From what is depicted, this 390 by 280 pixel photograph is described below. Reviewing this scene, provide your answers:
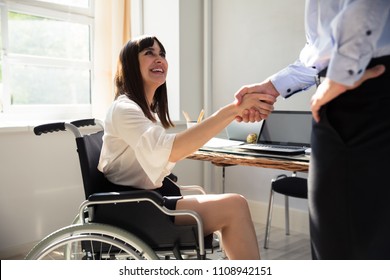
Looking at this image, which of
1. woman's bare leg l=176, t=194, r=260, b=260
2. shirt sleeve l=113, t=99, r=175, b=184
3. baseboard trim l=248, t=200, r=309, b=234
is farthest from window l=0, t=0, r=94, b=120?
woman's bare leg l=176, t=194, r=260, b=260

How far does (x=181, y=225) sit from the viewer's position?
1.48 metres

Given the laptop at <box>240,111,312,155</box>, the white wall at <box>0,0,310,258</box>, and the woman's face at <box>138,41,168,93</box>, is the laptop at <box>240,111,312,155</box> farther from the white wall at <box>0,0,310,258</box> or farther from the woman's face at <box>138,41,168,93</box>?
the woman's face at <box>138,41,168,93</box>

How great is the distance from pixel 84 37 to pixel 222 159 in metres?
1.80

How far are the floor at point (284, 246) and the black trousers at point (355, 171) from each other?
1874mm

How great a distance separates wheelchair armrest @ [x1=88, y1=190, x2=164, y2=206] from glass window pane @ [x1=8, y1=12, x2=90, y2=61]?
201 cm

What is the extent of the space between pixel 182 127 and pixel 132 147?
6.82ft

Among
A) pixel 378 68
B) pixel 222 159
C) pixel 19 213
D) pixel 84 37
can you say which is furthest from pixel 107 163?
pixel 84 37

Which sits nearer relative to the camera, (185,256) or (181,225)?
(181,225)

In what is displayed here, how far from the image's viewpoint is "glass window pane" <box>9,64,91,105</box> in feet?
10.4

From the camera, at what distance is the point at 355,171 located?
0.88 meters

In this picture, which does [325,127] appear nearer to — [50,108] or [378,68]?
[378,68]

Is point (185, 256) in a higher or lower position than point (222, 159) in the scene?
lower

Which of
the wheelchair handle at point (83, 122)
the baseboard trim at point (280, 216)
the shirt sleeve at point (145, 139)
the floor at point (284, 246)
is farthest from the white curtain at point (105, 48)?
the shirt sleeve at point (145, 139)
